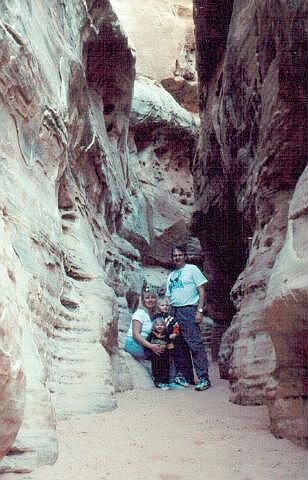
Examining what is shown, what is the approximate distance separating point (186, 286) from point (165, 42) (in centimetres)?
1521

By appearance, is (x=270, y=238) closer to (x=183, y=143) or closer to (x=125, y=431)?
Result: (x=125, y=431)

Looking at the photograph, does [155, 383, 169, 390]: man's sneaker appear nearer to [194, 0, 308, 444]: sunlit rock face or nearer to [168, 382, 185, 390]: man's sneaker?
[168, 382, 185, 390]: man's sneaker

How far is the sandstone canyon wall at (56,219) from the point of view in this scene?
8.96 ft

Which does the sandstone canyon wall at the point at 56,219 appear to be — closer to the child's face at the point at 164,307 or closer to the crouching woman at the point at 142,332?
the crouching woman at the point at 142,332

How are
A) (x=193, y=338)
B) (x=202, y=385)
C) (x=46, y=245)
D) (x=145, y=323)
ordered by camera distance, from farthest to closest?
(x=145, y=323), (x=193, y=338), (x=202, y=385), (x=46, y=245)

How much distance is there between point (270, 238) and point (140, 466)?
3.67 m

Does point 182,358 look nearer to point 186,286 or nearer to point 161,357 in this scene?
point 161,357

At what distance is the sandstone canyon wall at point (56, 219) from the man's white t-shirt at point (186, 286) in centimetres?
79

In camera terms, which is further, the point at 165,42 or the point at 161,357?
the point at 165,42

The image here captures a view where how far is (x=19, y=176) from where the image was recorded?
14.9ft

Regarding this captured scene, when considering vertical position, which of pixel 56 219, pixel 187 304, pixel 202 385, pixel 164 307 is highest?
pixel 56 219

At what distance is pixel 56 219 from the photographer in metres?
5.25

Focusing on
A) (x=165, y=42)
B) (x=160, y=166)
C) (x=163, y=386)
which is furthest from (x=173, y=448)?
(x=165, y=42)

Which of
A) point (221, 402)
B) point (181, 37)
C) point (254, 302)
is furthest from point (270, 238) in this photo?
point (181, 37)
